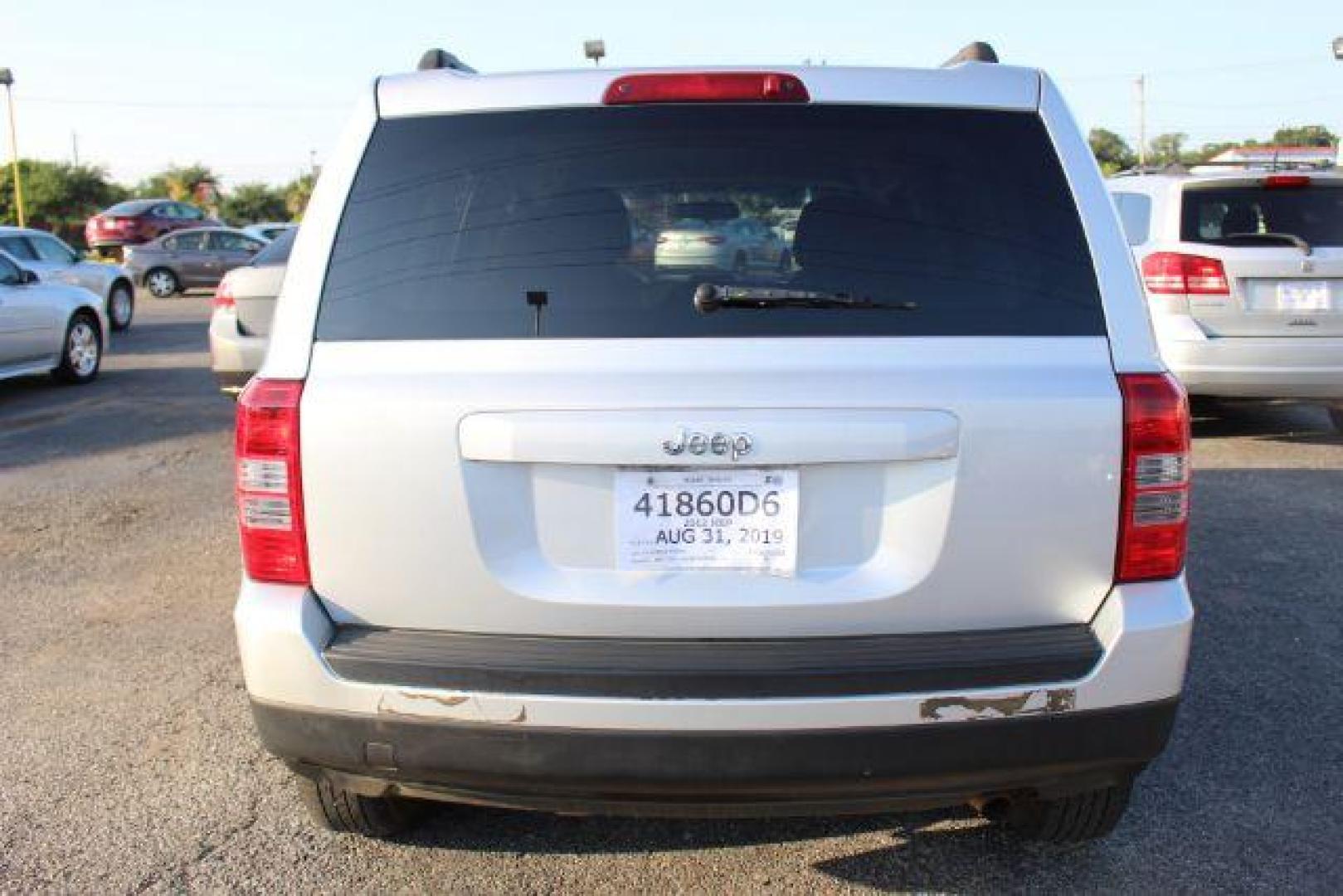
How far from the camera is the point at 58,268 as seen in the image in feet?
50.2

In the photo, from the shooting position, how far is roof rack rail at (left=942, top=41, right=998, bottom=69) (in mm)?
3072

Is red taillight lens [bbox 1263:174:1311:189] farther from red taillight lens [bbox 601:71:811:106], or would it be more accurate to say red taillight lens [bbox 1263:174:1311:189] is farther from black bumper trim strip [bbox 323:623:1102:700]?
black bumper trim strip [bbox 323:623:1102:700]

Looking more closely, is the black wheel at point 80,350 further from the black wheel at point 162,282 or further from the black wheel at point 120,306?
the black wheel at point 162,282

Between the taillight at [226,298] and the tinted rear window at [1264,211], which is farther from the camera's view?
the taillight at [226,298]

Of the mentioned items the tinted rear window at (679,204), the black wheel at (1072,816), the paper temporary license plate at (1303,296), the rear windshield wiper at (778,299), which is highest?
the tinted rear window at (679,204)

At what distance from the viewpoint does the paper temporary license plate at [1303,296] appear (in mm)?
7723

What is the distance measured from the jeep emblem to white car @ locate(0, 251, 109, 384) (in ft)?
33.6

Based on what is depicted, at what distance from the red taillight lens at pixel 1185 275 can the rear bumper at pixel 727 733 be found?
5.81 meters

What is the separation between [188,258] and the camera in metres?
24.8

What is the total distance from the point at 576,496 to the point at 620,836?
3.92 ft

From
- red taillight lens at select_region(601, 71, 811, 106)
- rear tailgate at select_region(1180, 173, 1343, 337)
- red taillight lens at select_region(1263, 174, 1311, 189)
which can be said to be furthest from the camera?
red taillight lens at select_region(1263, 174, 1311, 189)

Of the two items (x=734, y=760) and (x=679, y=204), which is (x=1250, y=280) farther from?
(x=734, y=760)

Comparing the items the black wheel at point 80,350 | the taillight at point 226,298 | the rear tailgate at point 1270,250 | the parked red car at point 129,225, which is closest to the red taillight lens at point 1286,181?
the rear tailgate at point 1270,250

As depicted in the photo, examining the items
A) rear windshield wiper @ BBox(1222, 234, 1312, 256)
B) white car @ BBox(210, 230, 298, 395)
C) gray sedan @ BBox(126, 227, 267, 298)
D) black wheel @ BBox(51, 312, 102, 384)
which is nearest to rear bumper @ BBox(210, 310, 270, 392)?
white car @ BBox(210, 230, 298, 395)
